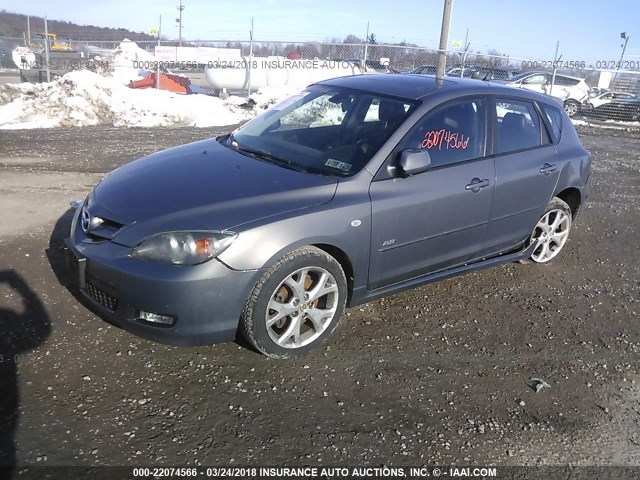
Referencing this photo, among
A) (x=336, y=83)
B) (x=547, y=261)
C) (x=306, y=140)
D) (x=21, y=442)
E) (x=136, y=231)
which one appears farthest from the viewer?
(x=547, y=261)

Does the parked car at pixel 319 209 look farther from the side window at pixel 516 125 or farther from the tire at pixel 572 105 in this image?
the tire at pixel 572 105

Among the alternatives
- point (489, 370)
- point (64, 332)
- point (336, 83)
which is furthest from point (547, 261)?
point (64, 332)

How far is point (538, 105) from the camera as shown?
16.1 feet

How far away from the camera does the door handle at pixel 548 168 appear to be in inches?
186

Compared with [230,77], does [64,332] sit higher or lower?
lower

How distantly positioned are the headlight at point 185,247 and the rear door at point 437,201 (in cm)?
107

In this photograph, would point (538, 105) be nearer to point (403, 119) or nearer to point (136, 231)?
point (403, 119)

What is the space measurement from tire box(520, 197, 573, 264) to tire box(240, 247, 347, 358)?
7.89 ft

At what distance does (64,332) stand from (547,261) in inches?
172

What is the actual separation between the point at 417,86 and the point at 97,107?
10584mm

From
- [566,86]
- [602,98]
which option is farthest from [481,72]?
[602,98]

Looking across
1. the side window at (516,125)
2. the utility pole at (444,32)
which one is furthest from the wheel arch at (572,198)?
the utility pole at (444,32)

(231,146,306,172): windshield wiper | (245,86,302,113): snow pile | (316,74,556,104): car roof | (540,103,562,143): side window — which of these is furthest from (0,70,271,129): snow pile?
(540,103,562,143): side window

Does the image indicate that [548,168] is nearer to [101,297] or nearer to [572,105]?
[101,297]
